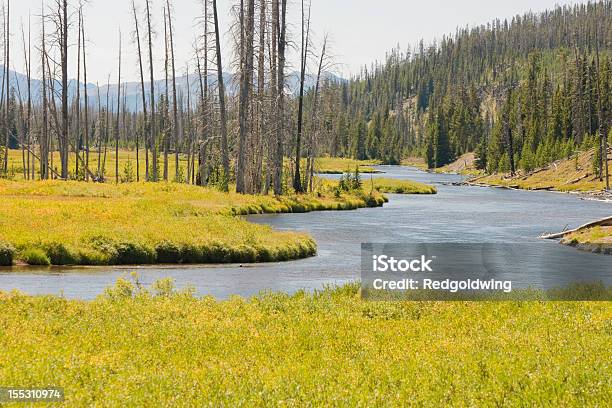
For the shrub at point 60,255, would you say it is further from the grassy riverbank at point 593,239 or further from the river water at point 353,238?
the grassy riverbank at point 593,239

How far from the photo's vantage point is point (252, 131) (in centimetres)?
5753

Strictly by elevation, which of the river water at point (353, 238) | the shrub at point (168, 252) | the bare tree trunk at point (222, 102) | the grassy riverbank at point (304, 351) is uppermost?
the bare tree trunk at point (222, 102)

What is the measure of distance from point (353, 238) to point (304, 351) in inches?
1014

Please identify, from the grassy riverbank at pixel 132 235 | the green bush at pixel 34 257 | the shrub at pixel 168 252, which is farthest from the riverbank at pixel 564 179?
the green bush at pixel 34 257

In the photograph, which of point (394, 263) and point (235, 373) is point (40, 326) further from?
point (394, 263)

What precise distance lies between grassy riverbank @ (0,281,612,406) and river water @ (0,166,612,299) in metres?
4.13

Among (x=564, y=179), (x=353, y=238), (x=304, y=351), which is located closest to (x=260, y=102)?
(x=353, y=238)

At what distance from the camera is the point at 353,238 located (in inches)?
1512

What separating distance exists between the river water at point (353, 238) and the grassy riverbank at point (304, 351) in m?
4.13

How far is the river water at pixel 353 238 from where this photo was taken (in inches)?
930

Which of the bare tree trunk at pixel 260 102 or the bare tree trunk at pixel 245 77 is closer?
the bare tree trunk at pixel 245 77

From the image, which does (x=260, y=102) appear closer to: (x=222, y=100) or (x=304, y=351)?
(x=222, y=100)

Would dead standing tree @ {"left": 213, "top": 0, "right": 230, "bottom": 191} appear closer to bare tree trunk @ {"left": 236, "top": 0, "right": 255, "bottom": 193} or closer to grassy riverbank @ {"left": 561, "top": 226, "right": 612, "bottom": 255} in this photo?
bare tree trunk @ {"left": 236, "top": 0, "right": 255, "bottom": 193}

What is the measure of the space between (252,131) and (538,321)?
43480 millimetres
